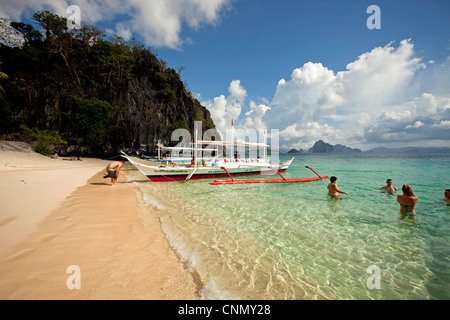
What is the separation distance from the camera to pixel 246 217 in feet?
21.1

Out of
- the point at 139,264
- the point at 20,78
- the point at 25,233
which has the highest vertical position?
the point at 20,78

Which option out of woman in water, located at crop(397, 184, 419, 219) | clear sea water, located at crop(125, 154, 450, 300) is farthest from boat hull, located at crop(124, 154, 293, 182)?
woman in water, located at crop(397, 184, 419, 219)

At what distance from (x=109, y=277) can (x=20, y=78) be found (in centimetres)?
4222

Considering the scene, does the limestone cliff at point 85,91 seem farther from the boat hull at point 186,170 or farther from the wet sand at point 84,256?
the wet sand at point 84,256

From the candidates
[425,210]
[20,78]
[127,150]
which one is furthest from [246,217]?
[20,78]

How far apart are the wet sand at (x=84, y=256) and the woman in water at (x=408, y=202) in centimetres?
814

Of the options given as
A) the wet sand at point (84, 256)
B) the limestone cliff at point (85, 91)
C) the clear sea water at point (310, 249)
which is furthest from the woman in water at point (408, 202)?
the limestone cliff at point (85, 91)

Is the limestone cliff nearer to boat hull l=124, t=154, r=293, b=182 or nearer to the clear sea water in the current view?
boat hull l=124, t=154, r=293, b=182

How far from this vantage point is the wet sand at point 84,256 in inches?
96.3

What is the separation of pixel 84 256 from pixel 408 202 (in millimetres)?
10092

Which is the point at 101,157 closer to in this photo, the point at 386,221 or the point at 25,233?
the point at 25,233

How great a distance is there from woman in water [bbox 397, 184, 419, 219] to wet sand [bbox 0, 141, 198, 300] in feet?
26.7

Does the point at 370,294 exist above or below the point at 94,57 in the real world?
below

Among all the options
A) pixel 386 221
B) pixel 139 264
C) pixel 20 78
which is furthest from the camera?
pixel 20 78
